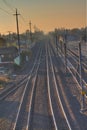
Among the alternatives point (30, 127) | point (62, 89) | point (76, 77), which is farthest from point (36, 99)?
point (76, 77)

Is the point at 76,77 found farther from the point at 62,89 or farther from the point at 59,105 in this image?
the point at 59,105

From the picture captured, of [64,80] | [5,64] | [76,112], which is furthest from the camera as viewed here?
[5,64]

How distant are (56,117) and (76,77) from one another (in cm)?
1792

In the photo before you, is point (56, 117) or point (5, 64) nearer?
point (56, 117)

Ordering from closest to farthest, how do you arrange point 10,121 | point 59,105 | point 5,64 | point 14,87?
1. point 10,121
2. point 59,105
3. point 14,87
4. point 5,64

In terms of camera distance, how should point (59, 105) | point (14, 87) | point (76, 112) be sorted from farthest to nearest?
1. point (14, 87)
2. point (59, 105)
3. point (76, 112)

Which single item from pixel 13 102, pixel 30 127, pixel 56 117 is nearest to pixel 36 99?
pixel 13 102

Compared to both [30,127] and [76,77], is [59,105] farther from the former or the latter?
[76,77]

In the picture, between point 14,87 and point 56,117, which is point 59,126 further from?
point 14,87

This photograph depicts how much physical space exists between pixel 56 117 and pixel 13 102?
702 centimetres

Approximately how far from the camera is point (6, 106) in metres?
26.7

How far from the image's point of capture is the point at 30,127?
19.6 meters

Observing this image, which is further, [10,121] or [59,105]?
[59,105]

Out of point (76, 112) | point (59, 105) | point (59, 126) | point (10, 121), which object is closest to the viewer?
point (59, 126)
